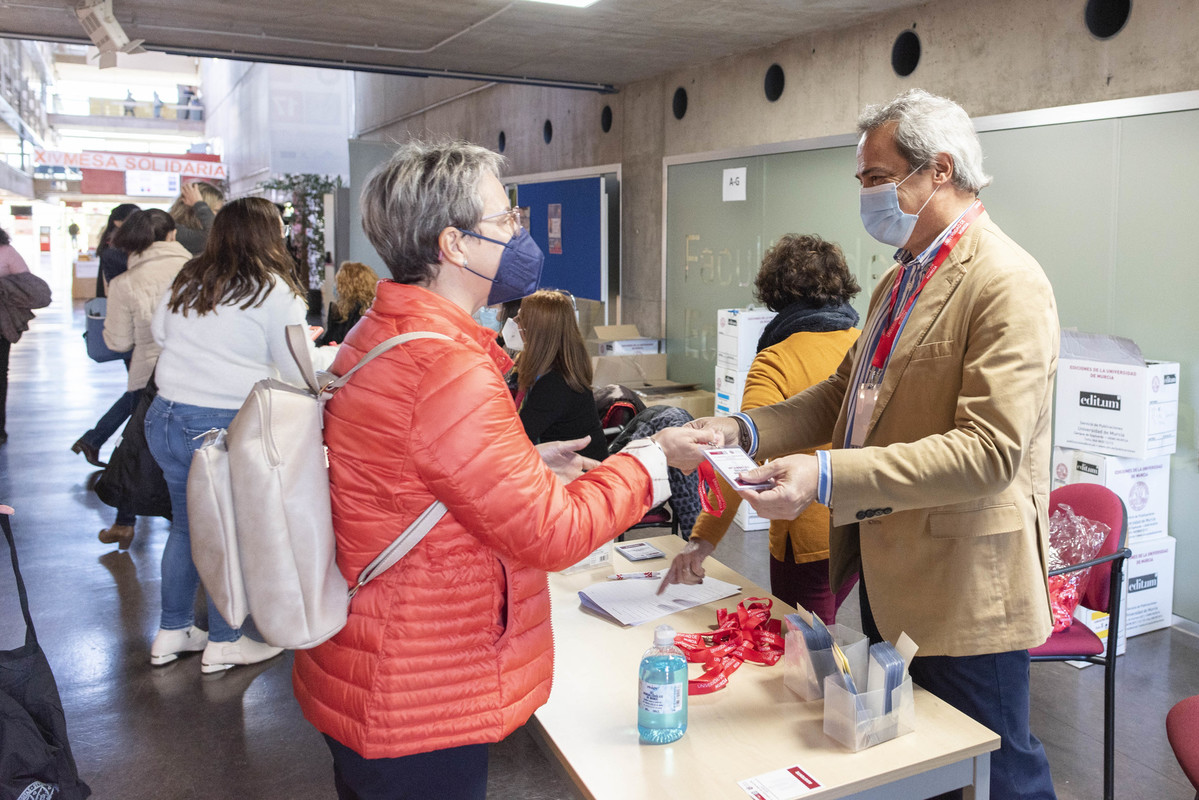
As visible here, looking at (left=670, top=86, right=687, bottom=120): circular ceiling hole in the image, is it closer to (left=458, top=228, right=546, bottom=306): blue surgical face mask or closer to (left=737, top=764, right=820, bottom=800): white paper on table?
(left=458, top=228, right=546, bottom=306): blue surgical face mask

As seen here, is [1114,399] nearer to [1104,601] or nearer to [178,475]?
[1104,601]

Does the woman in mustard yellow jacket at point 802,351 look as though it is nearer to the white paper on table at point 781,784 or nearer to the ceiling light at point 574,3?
the white paper on table at point 781,784

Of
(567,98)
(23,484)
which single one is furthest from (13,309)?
(567,98)

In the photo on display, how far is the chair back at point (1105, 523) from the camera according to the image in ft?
8.92

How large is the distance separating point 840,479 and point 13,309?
7.18 meters

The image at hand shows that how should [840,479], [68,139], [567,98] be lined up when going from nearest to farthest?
[840,479] → [567,98] → [68,139]

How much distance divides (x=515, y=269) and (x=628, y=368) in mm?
5301

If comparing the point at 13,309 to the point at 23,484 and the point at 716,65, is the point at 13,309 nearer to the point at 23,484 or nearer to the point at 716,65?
the point at 23,484

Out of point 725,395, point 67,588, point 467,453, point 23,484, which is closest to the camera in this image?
point 467,453

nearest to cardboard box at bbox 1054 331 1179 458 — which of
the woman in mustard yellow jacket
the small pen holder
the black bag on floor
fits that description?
the woman in mustard yellow jacket

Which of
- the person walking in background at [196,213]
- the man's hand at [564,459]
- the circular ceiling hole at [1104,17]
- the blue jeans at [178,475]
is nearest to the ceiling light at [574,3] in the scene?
the circular ceiling hole at [1104,17]

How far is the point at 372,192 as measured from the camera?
4.78ft

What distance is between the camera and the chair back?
8.92ft

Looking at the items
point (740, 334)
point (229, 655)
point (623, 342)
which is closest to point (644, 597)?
point (229, 655)
